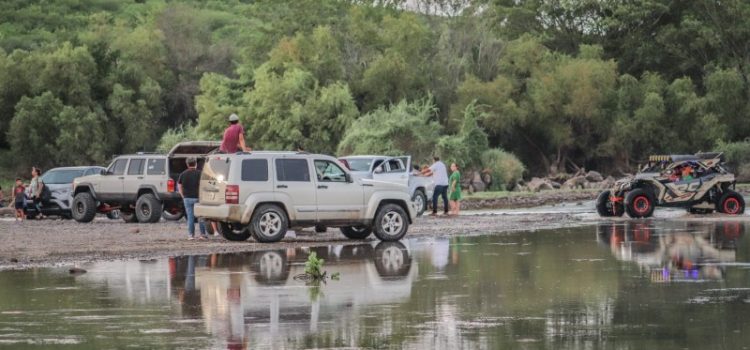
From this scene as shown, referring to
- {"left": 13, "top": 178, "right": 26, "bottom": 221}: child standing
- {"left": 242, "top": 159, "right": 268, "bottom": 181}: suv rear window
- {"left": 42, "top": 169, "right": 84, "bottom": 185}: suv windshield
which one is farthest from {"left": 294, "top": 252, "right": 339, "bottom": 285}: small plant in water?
{"left": 42, "top": 169, "right": 84, "bottom": 185}: suv windshield

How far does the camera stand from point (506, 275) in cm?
1823

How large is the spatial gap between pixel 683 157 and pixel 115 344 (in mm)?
23675

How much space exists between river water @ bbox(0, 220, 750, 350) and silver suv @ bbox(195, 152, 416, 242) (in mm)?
2116

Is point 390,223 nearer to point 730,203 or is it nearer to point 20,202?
point 730,203

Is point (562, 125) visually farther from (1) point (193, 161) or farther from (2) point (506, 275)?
(2) point (506, 275)

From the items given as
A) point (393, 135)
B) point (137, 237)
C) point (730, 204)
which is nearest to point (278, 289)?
point (137, 237)

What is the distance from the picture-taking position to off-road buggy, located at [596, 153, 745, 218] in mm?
32719

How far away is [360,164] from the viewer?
1535 inches

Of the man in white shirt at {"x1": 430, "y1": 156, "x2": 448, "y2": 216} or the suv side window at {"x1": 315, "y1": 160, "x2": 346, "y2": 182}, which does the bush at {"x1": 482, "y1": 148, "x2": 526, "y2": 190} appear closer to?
the man in white shirt at {"x1": 430, "y1": 156, "x2": 448, "y2": 216}

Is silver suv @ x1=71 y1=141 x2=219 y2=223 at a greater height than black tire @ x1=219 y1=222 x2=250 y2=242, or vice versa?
silver suv @ x1=71 y1=141 x2=219 y2=223

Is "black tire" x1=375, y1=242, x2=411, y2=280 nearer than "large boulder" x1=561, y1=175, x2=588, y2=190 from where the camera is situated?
Yes

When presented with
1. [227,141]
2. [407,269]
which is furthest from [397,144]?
[407,269]

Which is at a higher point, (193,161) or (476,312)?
(193,161)

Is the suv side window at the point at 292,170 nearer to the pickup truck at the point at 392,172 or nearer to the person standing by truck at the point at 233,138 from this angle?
the person standing by truck at the point at 233,138
